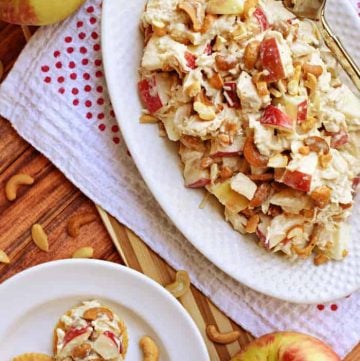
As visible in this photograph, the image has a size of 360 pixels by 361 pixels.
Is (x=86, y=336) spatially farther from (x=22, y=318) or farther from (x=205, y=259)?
(x=205, y=259)

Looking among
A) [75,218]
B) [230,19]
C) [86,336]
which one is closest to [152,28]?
[230,19]

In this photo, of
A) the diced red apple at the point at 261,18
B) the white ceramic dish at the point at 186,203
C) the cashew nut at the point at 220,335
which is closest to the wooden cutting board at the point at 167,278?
the cashew nut at the point at 220,335

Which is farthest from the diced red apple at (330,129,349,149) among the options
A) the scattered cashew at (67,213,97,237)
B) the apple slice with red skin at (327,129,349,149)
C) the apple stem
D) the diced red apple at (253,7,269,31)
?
the apple stem

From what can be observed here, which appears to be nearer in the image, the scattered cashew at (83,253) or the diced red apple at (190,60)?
the diced red apple at (190,60)

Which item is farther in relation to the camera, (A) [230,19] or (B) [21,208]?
(B) [21,208]

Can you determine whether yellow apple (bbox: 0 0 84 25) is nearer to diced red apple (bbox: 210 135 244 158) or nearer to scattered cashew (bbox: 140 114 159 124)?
scattered cashew (bbox: 140 114 159 124)

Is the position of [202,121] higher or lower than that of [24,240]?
higher

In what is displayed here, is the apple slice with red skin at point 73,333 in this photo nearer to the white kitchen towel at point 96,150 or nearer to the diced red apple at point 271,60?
the white kitchen towel at point 96,150

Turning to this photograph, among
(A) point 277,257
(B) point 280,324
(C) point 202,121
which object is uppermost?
(C) point 202,121
